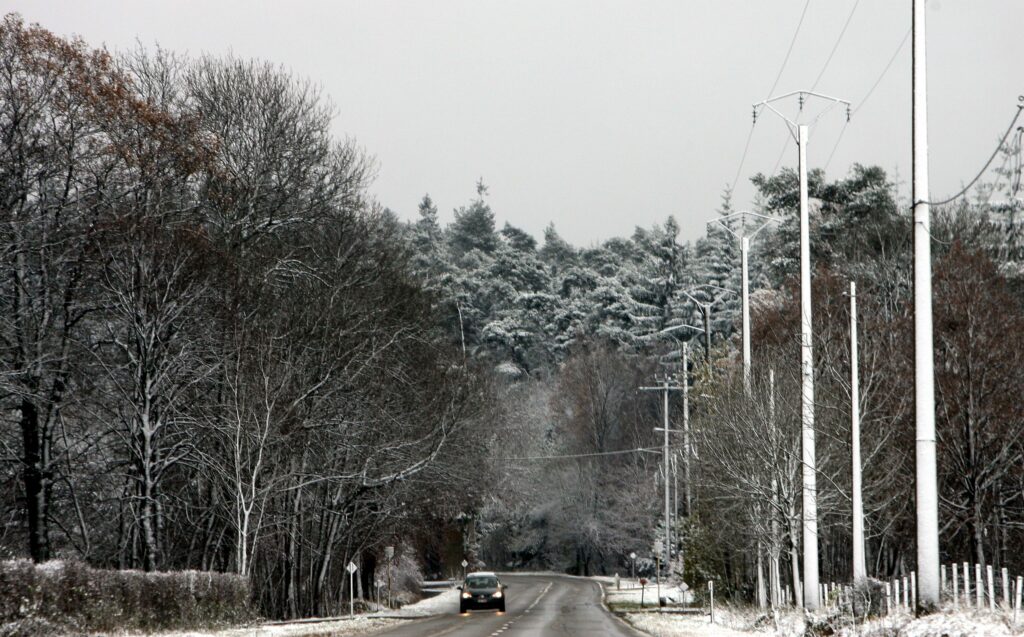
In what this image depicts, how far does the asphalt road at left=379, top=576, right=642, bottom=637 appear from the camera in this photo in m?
32.9

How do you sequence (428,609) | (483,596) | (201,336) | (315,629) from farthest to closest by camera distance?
1. (428,609)
2. (483,596)
3. (201,336)
4. (315,629)

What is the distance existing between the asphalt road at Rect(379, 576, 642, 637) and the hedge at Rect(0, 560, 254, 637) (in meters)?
4.30

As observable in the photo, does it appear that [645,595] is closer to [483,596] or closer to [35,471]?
[483,596]

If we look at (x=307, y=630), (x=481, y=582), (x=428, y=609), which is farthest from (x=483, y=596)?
(x=307, y=630)

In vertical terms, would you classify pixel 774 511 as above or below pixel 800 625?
above

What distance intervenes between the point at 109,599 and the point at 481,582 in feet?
99.5

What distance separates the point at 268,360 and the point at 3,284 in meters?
9.62

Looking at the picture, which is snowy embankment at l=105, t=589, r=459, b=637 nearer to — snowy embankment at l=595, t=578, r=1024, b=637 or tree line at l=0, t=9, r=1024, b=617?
tree line at l=0, t=9, r=1024, b=617

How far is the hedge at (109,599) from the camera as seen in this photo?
2070cm

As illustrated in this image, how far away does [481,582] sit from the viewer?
5438 cm

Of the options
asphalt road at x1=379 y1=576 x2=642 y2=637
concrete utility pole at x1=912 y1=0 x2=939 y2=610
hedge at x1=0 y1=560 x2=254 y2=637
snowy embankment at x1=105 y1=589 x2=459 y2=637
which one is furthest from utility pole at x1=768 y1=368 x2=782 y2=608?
concrete utility pole at x1=912 y1=0 x2=939 y2=610

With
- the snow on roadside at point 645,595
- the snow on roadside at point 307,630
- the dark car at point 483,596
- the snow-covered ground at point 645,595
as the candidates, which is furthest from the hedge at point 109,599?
the snow on roadside at point 645,595

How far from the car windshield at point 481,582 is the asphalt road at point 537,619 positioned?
3.44ft

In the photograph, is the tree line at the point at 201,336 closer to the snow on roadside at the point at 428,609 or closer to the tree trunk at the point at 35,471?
the tree trunk at the point at 35,471
